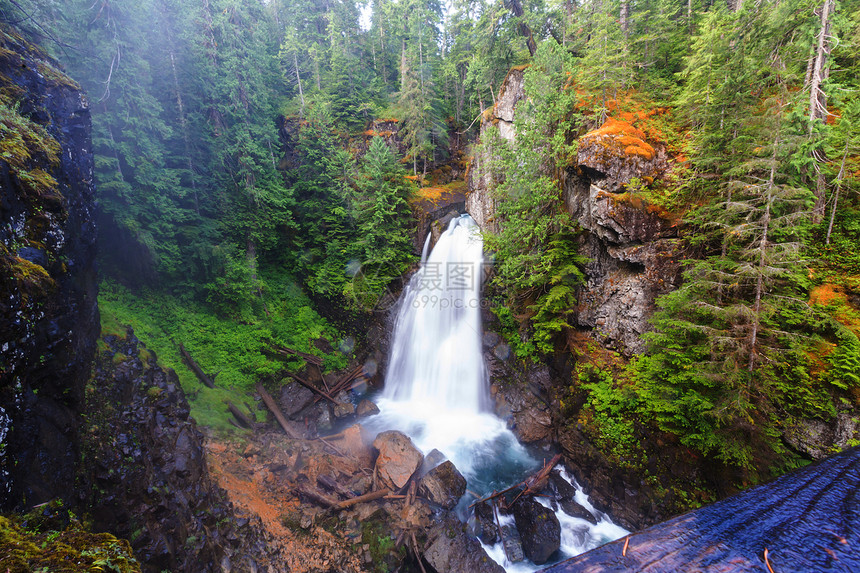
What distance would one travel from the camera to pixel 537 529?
7.68 metres

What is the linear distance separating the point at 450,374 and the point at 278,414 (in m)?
6.97

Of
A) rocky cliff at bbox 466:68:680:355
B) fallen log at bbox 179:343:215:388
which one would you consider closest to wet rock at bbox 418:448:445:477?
rocky cliff at bbox 466:68:680:355

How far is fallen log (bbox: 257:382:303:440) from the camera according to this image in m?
10.9

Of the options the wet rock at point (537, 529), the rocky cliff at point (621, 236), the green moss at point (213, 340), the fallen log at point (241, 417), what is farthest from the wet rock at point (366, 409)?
the rocky cliff at point (621, 236)

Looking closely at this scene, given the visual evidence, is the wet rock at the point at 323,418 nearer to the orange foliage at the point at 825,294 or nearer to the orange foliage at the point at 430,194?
the orange foliage at the point at 430,194

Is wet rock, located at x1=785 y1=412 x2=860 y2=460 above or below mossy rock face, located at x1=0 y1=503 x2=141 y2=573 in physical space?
below

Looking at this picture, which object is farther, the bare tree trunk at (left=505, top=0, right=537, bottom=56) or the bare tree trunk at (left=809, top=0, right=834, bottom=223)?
the bare tree trunk at (left=505, top=0, right=537, bottom=56)

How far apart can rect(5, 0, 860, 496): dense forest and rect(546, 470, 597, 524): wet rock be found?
68.1 inches

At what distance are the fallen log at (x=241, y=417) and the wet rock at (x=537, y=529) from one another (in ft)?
29.3

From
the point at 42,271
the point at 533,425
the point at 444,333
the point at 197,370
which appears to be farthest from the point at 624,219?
the point at 197,370

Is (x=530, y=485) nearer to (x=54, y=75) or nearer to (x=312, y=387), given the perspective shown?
(x=312, y=387)

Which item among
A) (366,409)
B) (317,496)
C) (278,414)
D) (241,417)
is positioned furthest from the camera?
(366,409)

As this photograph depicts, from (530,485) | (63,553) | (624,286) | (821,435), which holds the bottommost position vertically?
(530,485)

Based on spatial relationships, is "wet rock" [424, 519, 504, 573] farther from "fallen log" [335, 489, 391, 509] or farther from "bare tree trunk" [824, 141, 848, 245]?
"bare tree trunk" [824, 141, 848, 245]
